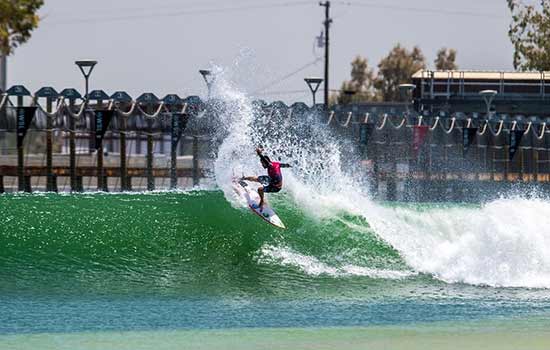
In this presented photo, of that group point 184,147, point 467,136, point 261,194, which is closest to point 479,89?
point 467,136

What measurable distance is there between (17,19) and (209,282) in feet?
60.8

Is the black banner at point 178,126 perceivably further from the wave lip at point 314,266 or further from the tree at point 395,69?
the tree at point 395,69

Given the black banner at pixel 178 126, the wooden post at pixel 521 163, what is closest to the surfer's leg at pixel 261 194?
the black banner at pixel 178 126

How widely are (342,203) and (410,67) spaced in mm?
92236

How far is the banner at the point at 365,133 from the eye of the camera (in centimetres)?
4312

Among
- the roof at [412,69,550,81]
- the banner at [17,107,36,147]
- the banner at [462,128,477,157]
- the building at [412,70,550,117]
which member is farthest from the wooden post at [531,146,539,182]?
the banner at [17,107,36,147]

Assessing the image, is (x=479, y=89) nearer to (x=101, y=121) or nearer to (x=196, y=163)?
(x=196, y=163)

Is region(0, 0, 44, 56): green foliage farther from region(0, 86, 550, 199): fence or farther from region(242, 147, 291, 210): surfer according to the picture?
region(242, 147, 291, 210): surfer

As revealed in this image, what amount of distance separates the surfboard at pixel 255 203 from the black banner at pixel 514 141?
82.0ft

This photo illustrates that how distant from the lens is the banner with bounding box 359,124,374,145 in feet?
141

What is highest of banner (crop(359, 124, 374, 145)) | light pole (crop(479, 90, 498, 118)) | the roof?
the roof

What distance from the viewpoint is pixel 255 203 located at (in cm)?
2467

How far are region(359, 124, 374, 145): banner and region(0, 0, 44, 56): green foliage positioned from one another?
11024mm

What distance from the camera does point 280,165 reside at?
23.2 metres
